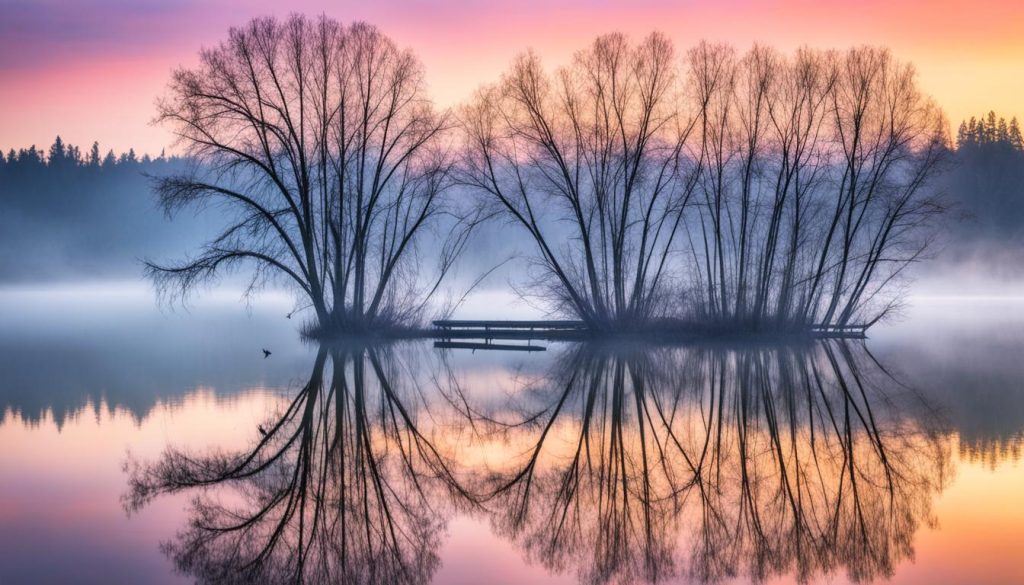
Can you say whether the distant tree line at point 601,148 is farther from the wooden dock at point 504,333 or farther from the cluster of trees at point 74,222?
the cluster of trees at point 74,222

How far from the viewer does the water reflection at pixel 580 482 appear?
8539mm

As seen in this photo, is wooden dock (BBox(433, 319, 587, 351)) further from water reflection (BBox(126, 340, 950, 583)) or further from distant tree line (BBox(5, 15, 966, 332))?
water reflection (BBox(126, 340, 950, 583))

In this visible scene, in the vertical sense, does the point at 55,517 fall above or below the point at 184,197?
below

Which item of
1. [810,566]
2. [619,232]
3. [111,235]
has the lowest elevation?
[810,566]

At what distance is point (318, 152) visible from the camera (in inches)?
1270

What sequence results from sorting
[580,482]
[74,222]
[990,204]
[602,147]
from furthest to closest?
[74,222] → [990,204] → [602,147] → [580,482]

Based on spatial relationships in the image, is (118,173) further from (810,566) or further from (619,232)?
(810,566)

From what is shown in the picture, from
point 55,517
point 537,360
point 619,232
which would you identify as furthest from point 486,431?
point 619,232

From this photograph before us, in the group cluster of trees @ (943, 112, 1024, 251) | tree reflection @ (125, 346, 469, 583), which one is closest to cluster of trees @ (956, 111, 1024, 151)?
cluster of trees @ (943, 112, 1024, 251)

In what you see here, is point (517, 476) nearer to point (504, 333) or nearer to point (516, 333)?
point (516, 333)

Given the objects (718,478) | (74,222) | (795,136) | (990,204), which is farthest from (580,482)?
(74,222)

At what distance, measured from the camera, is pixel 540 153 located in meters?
32.6

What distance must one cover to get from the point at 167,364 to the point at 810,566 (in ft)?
73.1

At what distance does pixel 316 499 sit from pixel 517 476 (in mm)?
2685
